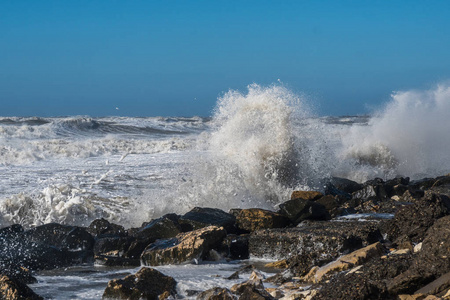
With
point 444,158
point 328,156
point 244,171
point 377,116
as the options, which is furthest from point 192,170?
point 377,116

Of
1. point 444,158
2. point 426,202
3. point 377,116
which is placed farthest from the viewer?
point 377,116

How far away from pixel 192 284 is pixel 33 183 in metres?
8.17

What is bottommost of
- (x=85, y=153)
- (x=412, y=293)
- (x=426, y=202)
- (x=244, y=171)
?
(x=412, y=293)

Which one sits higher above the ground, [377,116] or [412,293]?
[377,116]

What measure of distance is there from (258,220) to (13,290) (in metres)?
3.50

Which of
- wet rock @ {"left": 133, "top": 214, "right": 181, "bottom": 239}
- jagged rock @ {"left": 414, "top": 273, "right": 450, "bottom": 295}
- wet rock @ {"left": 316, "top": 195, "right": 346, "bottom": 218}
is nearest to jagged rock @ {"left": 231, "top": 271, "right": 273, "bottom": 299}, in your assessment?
jagged rock @ {"left": 414, "top": 273, "right": 450, "bottom": 295}

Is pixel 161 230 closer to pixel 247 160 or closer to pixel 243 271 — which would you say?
pixel 243 271

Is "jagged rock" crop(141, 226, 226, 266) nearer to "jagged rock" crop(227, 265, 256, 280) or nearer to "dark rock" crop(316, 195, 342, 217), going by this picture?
"jagged rock" crop(227, 265, 256, 280)

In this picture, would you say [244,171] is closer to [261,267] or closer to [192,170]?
[192,170]

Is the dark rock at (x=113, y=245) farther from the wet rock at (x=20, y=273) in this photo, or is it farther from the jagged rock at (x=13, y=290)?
the jagged rock at (x=13, y=290)

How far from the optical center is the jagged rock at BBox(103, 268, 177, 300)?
4.46m

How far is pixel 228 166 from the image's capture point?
11.2 meters

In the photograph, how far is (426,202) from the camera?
5.64 meters

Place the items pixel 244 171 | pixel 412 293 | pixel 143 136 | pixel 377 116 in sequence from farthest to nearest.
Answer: pixel 143 136 < pixel 377 116 < pixel 244 171 < pixel 412 293
